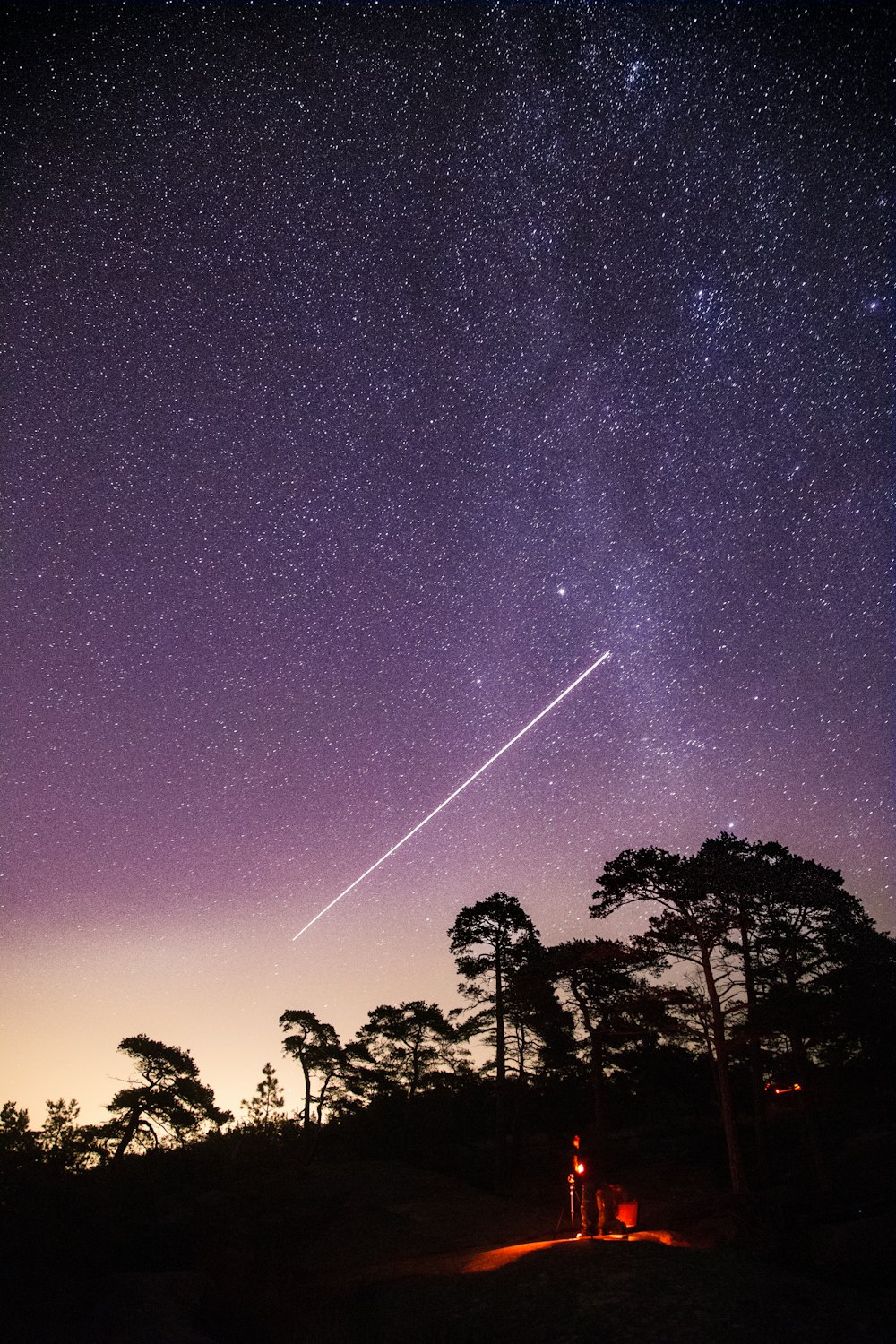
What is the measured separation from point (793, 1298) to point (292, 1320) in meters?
10.0

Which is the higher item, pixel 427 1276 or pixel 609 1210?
pixel 609 1210

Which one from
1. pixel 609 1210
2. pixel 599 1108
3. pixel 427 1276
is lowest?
pixel 427 1276

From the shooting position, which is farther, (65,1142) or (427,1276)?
(65,1142)

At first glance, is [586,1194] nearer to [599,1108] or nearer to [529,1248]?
[529,1248]

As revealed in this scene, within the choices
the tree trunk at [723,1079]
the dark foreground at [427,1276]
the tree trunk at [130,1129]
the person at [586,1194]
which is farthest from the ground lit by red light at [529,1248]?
the tree trunk at [130,1129]

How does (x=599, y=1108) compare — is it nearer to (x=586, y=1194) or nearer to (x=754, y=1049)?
(x=754, y=1049)

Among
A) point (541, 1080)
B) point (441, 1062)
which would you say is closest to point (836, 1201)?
point (541, 1080)

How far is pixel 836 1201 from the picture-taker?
15.8 meters

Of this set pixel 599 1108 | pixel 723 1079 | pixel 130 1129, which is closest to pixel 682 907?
pixel 723 1079

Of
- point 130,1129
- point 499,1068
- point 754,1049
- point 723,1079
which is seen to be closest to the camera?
point 723,1079

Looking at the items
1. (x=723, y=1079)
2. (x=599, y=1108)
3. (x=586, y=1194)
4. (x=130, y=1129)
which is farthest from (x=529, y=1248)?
(x=130, y=1129)

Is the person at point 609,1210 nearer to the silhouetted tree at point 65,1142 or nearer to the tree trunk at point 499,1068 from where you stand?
the tree trunk at point 499,1068

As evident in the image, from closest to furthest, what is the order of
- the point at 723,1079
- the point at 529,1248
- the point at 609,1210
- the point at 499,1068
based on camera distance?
the point at 529,1248 < the point at 609,1210 < the point at 723,1079 < the point at 499,1068

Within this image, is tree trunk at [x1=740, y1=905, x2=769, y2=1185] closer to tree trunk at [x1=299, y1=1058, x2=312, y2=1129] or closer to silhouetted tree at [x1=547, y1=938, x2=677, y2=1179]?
silhouetted tree at [x1=547, y1=938, x2=677, y2=1179]
